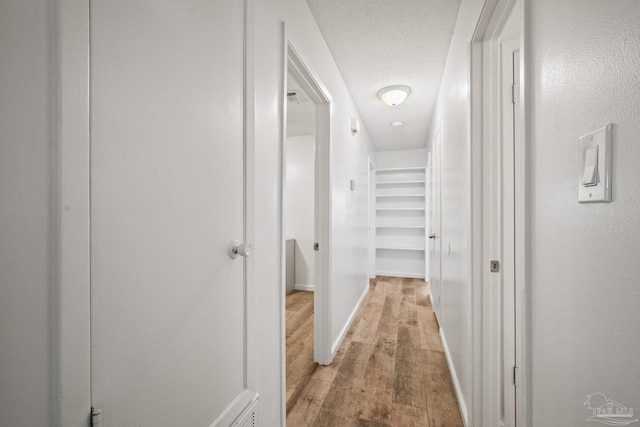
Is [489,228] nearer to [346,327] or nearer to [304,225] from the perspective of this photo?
[346,327]

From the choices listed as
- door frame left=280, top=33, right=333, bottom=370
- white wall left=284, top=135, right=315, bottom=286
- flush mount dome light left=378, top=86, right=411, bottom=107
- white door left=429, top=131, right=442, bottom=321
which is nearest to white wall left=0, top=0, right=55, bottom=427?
door frame left=280, top=33, right=333, bottom=370

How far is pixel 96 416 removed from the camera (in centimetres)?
50

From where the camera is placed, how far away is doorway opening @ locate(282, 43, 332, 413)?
6.23 ft

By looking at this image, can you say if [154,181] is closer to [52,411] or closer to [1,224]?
[1,224]

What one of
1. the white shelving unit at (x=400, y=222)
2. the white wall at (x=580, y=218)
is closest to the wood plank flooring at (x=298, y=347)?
the white wall at (x=580, y=218)

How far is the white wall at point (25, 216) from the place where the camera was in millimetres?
401

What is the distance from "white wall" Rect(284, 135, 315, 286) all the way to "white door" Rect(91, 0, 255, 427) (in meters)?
3.58

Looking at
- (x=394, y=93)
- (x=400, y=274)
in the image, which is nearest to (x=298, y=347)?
(x=394, y=93)

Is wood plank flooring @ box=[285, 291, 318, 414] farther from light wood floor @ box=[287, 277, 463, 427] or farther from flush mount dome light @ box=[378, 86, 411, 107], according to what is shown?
flush mount dome light @ box=[378, 86, 411, 107]

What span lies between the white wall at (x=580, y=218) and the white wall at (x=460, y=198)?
779 millimetres

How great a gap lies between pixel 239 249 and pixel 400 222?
499cm

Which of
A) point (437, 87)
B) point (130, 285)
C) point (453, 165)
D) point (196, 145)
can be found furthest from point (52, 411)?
point (437, 87)

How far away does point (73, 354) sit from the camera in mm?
461

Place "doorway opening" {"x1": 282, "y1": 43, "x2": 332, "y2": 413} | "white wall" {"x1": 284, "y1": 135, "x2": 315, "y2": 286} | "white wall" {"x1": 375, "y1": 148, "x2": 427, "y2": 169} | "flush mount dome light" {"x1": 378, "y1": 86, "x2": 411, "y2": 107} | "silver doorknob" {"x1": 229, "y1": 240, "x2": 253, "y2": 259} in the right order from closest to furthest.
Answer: "silver doorknob" {"x1": 229, "y1": 240, "x2": 253, "y2": 259}, "doorway opening" {"x1": 282, "y1": 43, "x2": 332, "y2": 413}, "flush mount dome light" {"x1": 378, "y1": 86, "x2": 411, "y2": 107}, "white wall" {"x1": 284, "y1": 135, "x2": 315, "y2": 286}, "white wall" {"x1": 375, "y1": 148, "x2": 427, "y2": 169}
